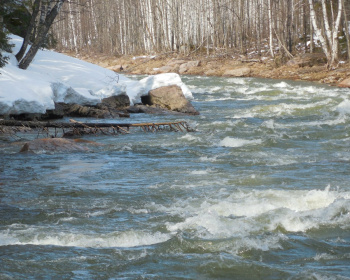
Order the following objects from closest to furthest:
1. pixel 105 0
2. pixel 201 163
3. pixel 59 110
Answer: pixel 201 163, pixel 59 110, pixel 105 0

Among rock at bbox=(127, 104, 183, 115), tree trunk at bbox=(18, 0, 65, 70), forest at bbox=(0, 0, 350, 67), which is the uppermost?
A: forest at bbox=(0, 0, 350, 67)

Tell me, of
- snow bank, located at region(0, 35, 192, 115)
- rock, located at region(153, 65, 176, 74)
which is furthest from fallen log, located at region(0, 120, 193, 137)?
rock, located at region(153, 65, 176, 74)

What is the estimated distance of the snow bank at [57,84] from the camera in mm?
14438

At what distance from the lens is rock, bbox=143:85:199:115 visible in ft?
58.6

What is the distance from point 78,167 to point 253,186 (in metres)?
3.38

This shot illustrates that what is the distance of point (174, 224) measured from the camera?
632 centimetres

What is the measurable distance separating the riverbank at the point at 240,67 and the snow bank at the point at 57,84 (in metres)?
10.0

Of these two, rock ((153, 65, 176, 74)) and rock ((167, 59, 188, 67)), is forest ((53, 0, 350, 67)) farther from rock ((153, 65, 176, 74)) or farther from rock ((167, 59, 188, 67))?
rock ((153, 65, 176, 74))

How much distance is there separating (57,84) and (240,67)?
19.6m

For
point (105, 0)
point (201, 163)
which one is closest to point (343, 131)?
point (201, 163)

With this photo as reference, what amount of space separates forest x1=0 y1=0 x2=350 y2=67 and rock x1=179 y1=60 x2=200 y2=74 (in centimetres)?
424

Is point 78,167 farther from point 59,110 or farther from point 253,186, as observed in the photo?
point 59,110

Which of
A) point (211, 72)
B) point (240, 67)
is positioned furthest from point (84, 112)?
point (211, 72)

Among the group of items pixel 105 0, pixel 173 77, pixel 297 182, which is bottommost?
pixel 297 182
